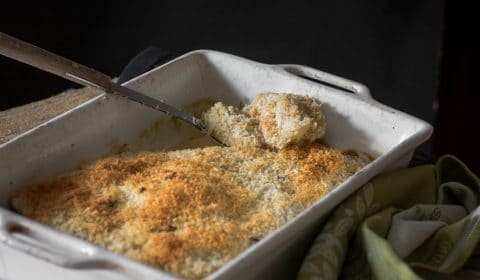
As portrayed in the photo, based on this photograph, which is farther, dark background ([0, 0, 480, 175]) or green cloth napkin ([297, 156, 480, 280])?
dark background ([0, 0, 480, 175])

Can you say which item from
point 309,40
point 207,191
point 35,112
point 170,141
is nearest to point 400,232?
point 207,191

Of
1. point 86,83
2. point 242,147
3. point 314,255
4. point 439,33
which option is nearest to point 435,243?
point 314,255

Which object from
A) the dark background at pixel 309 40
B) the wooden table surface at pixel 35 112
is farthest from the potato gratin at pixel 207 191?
the dark background at pixel 309 40

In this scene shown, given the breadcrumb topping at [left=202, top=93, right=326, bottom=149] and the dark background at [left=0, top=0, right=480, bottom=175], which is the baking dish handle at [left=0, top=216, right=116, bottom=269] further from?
the dark background at [left=0, top=0, right=480, bottom=175]

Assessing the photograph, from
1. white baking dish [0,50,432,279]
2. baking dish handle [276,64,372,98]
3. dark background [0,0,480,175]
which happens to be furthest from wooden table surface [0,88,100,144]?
dark background [0,0,480,175]

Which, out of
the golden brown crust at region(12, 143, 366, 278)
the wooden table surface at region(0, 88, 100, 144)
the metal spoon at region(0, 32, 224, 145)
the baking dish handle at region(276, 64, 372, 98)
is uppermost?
the metal spoon at region(0, 32, 224, 145)

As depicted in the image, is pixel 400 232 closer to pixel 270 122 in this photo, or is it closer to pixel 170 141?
pixel 270 122
